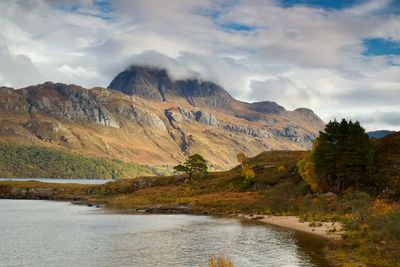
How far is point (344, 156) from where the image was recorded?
111 metres

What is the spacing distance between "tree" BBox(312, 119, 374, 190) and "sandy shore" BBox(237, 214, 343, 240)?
70.1 ft

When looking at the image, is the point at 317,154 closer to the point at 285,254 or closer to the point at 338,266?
the point at 285,254

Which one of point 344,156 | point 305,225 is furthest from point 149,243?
point 344,156

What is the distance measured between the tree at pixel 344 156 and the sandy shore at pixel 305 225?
70.1ft

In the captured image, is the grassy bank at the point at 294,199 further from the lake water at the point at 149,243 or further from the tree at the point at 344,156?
the lake water at the point at 149,243

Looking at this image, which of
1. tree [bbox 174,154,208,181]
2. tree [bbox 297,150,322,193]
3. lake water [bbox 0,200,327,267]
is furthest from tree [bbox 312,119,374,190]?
tree [bbox 174,154,208,181]

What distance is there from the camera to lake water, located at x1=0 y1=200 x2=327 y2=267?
55594mm

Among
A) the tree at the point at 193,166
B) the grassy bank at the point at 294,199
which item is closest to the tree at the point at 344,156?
the grassy bank at the point at 294,199

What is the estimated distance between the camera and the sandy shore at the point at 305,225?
72.1 m

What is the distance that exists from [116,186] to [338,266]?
155 m

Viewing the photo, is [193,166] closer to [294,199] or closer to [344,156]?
[294,199]

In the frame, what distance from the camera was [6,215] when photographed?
11694 cm

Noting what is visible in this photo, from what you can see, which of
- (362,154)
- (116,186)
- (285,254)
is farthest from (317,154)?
(116,186)

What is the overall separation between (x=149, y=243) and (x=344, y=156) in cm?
6182
